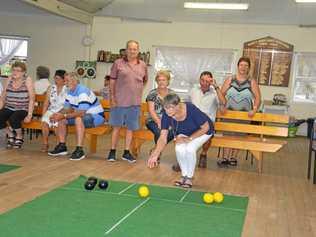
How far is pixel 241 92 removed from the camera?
18.6ft

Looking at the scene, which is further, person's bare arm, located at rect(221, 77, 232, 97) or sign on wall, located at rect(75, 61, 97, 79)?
sign on wall, located at rect(75, 61, 97, 79)

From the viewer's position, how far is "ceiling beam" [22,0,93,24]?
8964 mm

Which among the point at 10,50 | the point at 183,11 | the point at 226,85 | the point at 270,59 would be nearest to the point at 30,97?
the point at 226,85

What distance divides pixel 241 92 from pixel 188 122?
4.85 feet

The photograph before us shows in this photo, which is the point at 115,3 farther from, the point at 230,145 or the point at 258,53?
the point at 230,145

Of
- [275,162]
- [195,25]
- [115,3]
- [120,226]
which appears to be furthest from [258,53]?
[120,226]

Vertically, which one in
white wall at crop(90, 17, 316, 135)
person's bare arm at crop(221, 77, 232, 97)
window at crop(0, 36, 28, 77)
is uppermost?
white wall at crop(90, 17, 316, 135)

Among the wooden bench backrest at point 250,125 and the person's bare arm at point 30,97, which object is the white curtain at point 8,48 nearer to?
the person's bare arm at point 30,97

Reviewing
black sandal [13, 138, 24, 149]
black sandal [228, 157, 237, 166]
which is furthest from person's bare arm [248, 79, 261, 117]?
black sandal [13, 138, 24, 149]

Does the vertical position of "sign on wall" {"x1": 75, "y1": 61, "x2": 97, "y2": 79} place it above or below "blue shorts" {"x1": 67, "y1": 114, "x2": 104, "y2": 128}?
above

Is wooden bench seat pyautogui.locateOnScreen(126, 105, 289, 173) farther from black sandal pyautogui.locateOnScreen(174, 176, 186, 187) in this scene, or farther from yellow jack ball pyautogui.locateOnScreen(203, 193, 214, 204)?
yellow jack ball pyautogui.locateOnScreen(203, 193, 214, 204)

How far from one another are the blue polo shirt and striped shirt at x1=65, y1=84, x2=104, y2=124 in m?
1.57

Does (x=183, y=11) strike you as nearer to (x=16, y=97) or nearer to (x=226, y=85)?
(x=226, y=85)

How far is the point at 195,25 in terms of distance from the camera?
11.1 metres
